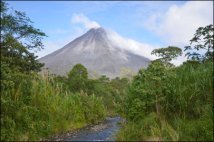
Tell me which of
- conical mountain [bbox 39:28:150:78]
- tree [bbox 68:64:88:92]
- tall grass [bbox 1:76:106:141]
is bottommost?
tall grass [bbox 1:76:106:141]

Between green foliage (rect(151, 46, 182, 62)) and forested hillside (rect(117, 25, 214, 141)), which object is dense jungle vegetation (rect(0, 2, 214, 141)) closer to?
forested hillside (rect(117, 25, 214, 141))

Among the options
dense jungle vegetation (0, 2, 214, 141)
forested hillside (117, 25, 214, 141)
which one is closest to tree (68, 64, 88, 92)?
dense jungle vegetation (0, 2, 214, 141)

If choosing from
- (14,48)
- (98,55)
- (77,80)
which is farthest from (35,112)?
(98,55)

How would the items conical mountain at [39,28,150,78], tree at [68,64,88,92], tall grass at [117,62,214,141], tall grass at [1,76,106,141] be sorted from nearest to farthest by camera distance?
tall grass at [117,62,214,141], tall grass at [1,76,106,141], tree at [68,64,88,92], conical mountain at [39,28,150,78]

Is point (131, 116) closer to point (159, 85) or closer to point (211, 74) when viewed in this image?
point (159, 85)

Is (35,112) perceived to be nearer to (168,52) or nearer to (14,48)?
(14,48)

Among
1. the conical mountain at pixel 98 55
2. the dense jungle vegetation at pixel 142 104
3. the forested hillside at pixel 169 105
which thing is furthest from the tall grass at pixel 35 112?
the conical mountain at pixel 98 55

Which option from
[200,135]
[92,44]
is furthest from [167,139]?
[92,44]

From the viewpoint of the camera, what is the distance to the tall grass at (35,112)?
12.2m

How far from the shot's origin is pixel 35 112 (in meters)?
14.0

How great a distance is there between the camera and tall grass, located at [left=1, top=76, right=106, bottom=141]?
40.2 ft

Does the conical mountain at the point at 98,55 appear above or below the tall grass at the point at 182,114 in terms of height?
above

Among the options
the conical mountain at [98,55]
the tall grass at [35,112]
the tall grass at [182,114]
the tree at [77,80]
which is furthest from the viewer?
the conical mountain at [98,55]

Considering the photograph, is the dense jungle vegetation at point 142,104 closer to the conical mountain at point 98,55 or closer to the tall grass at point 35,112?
the tall grass at point 35,112
